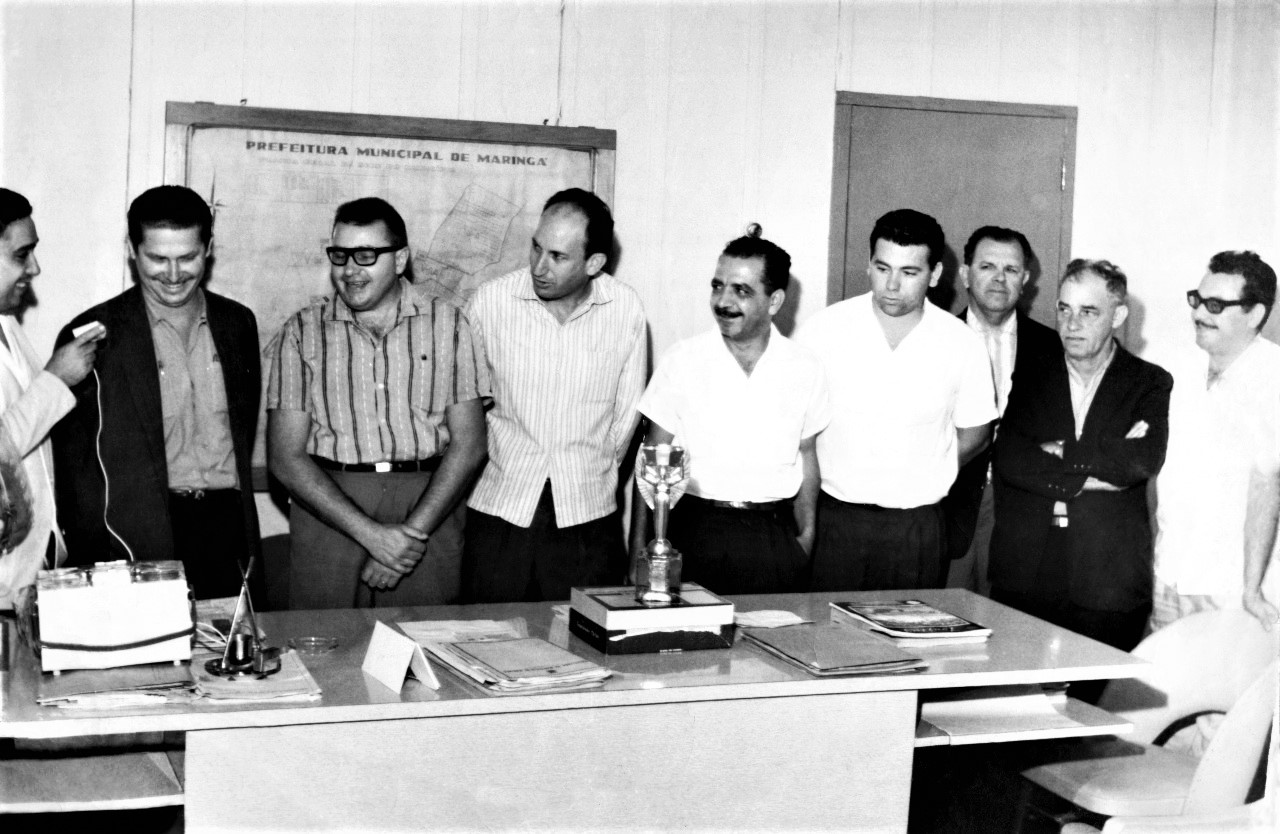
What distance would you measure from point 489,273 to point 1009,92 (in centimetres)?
190

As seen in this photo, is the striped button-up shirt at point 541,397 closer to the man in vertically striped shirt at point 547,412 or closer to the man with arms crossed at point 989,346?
the man in vertically striped shirt at point 547,412

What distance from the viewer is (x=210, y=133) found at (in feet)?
12.3

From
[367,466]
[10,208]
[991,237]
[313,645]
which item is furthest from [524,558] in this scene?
[991,237]

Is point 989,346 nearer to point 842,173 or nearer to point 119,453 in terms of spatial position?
point 842,173

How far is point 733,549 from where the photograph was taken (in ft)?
11.7

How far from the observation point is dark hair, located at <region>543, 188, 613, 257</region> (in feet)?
11.9

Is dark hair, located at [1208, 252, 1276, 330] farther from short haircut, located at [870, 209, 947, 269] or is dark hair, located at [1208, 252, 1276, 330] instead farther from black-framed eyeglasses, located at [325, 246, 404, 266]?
black-framed eyeglasses, located at [325, 246, 404, 266]

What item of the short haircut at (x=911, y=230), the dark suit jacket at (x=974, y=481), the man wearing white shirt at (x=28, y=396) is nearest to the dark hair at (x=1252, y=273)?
the dark suit jacket at (x=974, y=481)

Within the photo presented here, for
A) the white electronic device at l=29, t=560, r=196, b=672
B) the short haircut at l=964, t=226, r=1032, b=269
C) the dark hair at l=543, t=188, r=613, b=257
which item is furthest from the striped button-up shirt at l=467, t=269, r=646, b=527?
the white electronic device at l=29, t=560, r=196, b=672

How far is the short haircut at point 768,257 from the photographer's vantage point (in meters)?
3.63

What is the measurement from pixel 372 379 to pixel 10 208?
0.94 meters

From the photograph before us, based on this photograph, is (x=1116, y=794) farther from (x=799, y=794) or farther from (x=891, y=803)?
(x=799, y=794)

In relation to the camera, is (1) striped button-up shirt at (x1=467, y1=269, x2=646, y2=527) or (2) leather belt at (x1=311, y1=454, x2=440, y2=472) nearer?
(2) leather belt at (x1=311, y1=454, x2=440, y2=472)

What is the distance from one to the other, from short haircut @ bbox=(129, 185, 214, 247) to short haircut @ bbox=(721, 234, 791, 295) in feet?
4.62
